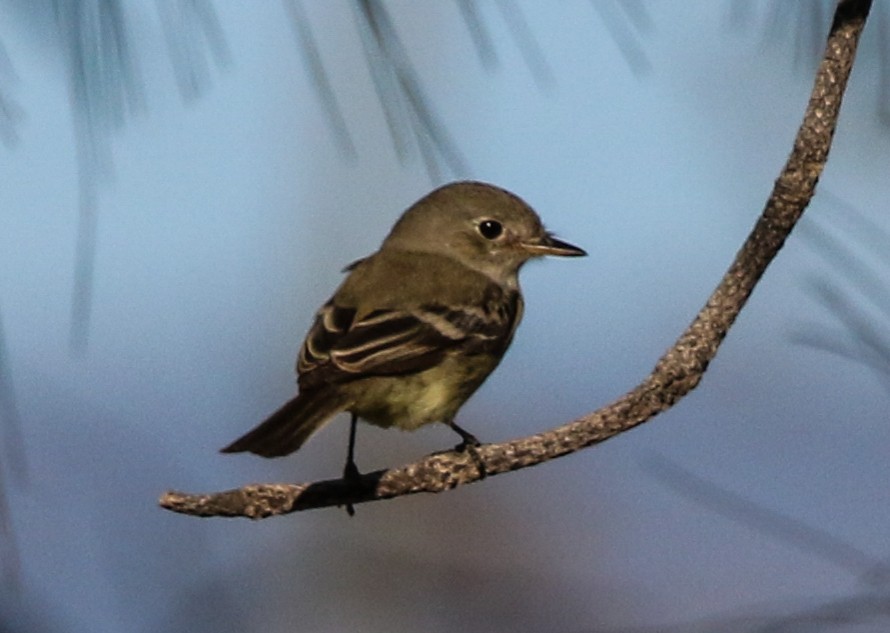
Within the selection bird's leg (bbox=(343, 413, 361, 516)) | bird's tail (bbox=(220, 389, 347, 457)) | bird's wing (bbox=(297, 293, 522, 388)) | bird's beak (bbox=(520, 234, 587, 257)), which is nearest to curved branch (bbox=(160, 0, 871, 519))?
bird's leg (bbox=(343, 413, 361, 516))

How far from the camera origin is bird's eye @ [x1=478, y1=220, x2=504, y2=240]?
12.2 ft

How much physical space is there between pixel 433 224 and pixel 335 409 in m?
1.26

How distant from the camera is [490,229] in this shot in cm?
372

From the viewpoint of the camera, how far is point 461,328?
310 cm

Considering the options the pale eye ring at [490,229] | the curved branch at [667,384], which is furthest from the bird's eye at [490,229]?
the curved branch at [667,384]

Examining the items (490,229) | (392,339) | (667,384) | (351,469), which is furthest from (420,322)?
(667,384)

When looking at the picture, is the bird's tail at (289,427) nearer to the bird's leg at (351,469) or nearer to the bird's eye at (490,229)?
the bird's leg at (351,469)

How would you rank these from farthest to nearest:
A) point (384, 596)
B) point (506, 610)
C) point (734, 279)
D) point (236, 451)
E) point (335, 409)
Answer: point (384, 596), point (506, 610), point (335, 409), point (236, 451), point (734, 279)

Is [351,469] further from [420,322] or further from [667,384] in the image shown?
[667,384]

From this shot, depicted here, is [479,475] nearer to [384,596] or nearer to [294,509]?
[294,509]

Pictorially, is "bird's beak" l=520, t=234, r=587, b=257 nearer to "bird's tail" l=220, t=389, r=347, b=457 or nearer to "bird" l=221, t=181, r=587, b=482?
"bird" l=221, t=181, r=587, b=482

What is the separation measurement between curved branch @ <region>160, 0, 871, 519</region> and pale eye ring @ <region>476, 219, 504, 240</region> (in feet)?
5.37

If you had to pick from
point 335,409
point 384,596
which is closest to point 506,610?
point 384,596

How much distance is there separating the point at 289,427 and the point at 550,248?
4.78 feet
